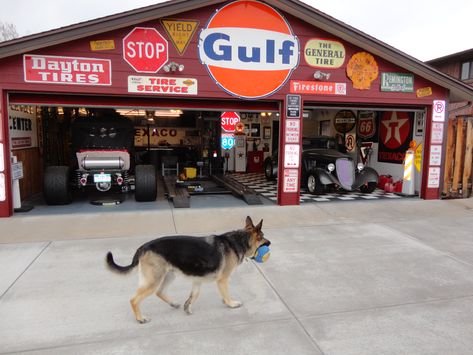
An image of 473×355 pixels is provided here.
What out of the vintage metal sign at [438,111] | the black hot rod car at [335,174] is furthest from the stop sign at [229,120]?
the vintage metal sign at [438,111]

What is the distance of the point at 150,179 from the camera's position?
25.7 ft

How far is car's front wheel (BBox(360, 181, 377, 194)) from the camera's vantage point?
31.5 feet

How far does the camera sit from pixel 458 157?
9.15 meters

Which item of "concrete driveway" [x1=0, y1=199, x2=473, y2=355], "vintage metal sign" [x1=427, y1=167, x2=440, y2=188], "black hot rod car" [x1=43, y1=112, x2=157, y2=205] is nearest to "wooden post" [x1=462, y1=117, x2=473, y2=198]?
"vintage metal sign" [x1=427, y1=167, x2=440, y2=188]

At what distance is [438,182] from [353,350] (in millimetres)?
7330

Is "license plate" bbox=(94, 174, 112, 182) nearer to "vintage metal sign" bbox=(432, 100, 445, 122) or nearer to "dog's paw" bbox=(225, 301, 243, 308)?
"dog's paw" bbox=(225, 301, 243, 308)

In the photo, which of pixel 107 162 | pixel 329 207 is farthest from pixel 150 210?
pixel 329 207

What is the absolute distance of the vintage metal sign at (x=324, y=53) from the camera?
757 cm

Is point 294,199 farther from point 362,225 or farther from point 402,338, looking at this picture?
point 402,338

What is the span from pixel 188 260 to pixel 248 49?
5.53 meters

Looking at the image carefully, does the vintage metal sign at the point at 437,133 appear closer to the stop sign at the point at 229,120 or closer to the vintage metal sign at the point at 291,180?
the vintage metal sign at the point at 291,180

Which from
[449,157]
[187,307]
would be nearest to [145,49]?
[187,307]

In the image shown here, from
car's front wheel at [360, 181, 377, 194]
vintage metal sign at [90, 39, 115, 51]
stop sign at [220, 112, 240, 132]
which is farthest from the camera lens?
Result: stop sign at [220, 112, 240, 132]

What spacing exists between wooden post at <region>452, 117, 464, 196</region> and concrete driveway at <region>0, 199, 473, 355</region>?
3677 mm
